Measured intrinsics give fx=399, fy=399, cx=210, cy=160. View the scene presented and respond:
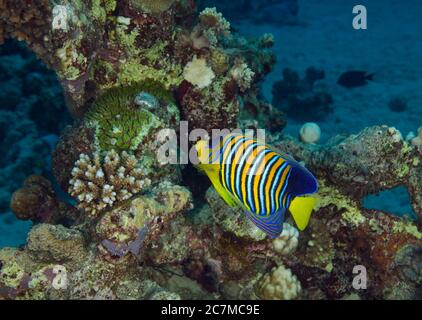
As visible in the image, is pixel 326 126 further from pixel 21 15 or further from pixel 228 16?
pixel 228 16

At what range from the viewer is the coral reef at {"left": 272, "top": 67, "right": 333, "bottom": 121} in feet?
35.0

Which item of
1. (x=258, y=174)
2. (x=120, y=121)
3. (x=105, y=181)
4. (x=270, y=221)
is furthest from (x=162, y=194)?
(x=258, y=174)

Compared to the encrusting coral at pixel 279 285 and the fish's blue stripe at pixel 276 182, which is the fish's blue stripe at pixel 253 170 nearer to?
the fish's blue stripe at pixel 276 182

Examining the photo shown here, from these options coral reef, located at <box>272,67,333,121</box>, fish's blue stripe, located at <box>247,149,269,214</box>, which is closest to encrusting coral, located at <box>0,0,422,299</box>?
fish's blue stripe, located at <box>247,149,269,214</box>

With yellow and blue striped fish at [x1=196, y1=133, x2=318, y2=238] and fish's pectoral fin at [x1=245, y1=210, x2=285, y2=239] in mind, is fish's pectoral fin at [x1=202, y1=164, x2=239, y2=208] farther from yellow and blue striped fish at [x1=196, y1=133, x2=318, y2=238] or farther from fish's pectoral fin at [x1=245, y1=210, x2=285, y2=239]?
fish's pectoral fin at [x1=245, y1=210, x2=285, y2=239]

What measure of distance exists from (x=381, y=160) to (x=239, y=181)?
Result: 2423 mm

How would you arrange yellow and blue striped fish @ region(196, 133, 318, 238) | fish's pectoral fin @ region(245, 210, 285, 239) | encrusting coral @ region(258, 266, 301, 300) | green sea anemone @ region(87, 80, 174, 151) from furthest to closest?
green sea anemone @ region(87, 80, 174, 151), encrusting coral @ region(258, 266, 301, 300), fish's pectoral fin @ region(245, 210, 285, 239), yellow and blue striped fish @ region(196, 133, 318, 238)

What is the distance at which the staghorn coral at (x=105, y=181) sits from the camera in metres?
3.78

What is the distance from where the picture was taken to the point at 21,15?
4.45m

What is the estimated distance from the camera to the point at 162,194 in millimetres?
3738

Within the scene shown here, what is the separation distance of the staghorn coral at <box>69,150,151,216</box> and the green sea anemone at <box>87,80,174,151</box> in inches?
15.6

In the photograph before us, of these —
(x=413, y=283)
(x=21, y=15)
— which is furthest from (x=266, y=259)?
(x=21, y=15)

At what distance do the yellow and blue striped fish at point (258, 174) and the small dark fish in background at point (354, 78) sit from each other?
351 inches

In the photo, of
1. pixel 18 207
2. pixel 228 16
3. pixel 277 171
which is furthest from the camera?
pixel 228 16
